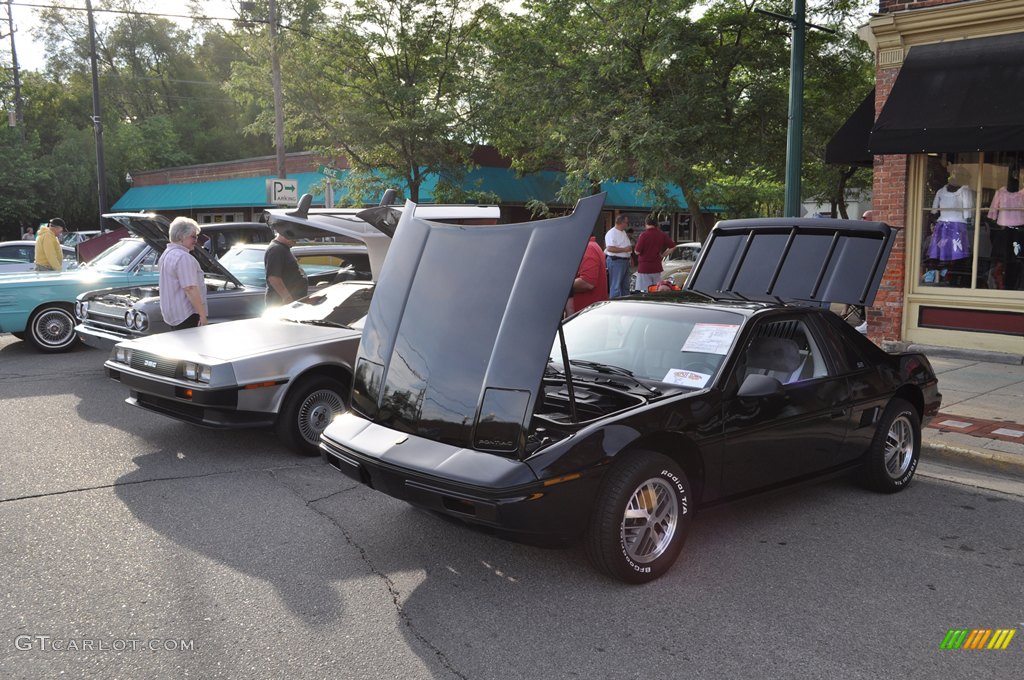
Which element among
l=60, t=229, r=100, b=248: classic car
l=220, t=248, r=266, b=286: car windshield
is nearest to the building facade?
l=220, t=248, r=266, b=286: car windshield

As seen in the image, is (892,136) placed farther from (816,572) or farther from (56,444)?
(56,444)

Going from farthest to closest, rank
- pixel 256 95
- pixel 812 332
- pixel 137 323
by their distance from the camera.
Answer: pixel 256 95 → pixel 137 323 → pixel 812 332

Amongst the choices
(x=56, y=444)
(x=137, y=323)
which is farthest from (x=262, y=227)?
(x=56, y=444)

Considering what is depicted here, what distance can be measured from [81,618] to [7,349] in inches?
402

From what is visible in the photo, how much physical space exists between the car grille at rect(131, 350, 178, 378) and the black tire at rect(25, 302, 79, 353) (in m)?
6.06

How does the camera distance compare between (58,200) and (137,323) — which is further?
(58,200)

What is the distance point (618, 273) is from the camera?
1488 cm

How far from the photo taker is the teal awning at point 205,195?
34.8 meters

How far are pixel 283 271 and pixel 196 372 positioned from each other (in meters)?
3.11

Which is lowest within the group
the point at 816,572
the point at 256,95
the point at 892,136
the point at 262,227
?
the point at 816,572

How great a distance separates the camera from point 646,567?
4.16 metres

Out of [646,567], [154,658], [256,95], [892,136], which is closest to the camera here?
[154,658]

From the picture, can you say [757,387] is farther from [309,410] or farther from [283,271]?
[283,271]

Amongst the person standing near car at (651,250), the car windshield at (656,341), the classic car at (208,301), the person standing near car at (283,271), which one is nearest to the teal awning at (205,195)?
the person standing near car at (651,250)
